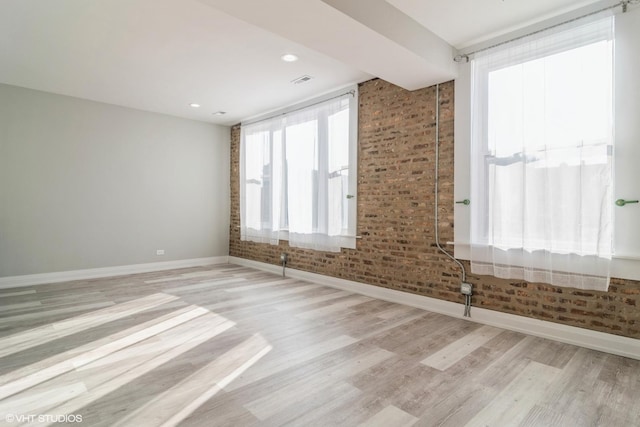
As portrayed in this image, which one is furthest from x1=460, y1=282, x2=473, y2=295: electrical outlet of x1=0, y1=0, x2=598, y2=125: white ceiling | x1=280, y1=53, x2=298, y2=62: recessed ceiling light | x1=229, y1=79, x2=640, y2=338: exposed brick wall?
x1=280, y1=53, x2=298, y2=62: recessed ceiling light

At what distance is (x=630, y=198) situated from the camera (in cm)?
274

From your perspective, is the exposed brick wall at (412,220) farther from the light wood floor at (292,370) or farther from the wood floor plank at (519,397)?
the wood floor plank at (519,397)

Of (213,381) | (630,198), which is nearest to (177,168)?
(213,381)

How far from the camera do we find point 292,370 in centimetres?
248

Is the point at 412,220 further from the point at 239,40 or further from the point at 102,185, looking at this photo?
the point at 102,185

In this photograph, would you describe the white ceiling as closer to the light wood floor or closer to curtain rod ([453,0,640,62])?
curtain rod ([453,0,640,62])

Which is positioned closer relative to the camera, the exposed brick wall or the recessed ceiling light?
the exposed brick wall

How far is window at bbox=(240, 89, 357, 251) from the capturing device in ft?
16.3

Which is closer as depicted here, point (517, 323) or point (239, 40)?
point (517, 323)

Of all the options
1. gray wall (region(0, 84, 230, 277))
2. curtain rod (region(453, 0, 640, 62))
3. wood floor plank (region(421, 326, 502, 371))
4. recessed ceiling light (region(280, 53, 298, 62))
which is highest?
recessed ceiling light (region(280, 53, 298, 62))

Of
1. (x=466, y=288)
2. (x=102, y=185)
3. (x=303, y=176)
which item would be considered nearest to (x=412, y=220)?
(x=466, y=288)

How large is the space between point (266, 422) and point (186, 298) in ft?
9.77

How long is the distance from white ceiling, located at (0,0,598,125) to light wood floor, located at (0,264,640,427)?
8.81 feet

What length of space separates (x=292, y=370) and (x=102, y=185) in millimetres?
5246
